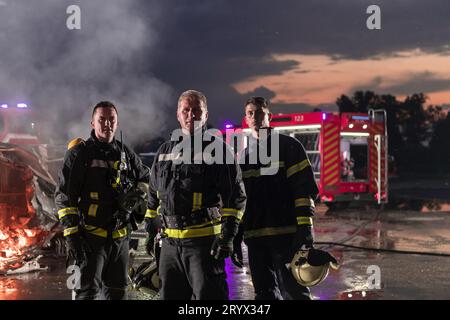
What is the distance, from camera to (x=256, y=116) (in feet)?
14.5

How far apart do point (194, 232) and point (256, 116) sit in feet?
3.62

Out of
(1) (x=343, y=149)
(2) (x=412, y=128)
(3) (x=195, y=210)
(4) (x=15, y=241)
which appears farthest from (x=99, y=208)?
(2) (x=412, y=128)

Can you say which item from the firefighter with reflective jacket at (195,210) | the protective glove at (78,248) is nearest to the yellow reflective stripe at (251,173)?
the firefighter with reflective jacket at (195,210)

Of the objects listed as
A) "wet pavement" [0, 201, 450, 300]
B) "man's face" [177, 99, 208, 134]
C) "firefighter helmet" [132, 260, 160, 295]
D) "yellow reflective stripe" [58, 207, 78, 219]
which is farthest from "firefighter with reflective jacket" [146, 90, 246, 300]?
"wet pavement" [0, 201, 450, 300]

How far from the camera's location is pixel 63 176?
4.30 meters

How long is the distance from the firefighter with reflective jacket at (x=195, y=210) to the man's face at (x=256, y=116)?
0.56m

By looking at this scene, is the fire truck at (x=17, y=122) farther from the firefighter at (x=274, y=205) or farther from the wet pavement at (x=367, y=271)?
the firefighter at (x=274, y=205)

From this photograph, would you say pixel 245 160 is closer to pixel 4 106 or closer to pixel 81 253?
pixel 81 253

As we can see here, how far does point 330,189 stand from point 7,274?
8292 millimetres

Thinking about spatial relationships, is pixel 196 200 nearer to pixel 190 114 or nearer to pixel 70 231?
→ pixel 190 114

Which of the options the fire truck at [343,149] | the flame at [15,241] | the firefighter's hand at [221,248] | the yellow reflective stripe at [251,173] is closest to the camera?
the firefighter's hand at [221,248]

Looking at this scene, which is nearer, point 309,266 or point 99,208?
point 309,266

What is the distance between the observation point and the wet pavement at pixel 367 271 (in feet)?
19.2
